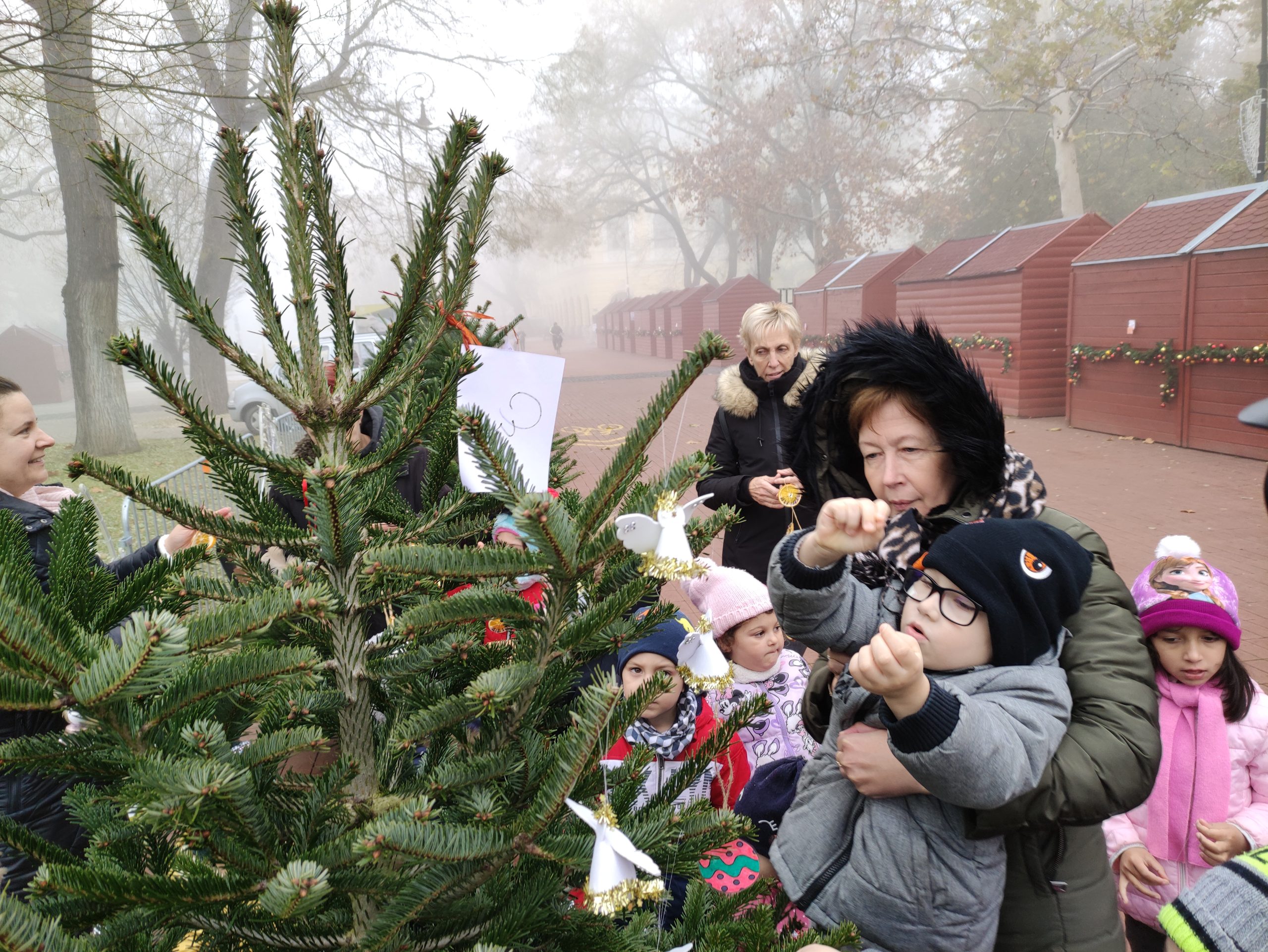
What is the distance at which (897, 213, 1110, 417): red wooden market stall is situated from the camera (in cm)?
1527

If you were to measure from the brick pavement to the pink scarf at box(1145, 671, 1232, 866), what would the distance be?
182 cm

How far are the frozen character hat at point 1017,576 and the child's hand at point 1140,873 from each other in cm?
138

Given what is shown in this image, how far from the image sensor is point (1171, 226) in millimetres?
12641

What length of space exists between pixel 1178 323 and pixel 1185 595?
459 inches

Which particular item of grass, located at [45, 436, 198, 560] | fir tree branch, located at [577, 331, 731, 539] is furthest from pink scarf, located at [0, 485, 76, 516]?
grass, located at [45, 436, 198, 560]

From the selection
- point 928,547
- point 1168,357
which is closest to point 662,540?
point 928,547

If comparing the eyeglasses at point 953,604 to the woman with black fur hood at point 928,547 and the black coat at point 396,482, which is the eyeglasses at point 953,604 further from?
the black coat at point 396,482

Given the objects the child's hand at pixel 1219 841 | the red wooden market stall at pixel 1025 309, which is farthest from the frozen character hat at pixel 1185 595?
the red wooden market stall at pixel 1025 309

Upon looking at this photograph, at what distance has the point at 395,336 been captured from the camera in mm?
1210

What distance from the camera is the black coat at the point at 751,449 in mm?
4188

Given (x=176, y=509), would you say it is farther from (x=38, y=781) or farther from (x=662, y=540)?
(x=38, y=781)

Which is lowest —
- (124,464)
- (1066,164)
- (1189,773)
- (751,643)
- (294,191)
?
(124,464)

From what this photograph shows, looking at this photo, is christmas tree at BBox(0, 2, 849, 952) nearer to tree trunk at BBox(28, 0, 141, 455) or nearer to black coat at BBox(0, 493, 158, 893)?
black coat at BBox(0, 493, 158, 893)

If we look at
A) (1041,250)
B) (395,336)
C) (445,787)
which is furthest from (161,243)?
(1041,250)
